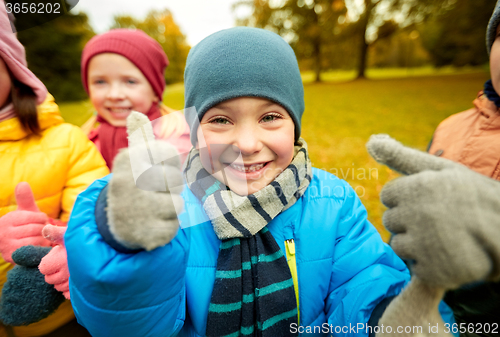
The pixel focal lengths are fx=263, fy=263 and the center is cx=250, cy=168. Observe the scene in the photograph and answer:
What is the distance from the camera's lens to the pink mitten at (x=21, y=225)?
1055mm

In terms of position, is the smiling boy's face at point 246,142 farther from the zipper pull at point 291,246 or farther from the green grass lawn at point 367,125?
the green grass lawn at point 367,125

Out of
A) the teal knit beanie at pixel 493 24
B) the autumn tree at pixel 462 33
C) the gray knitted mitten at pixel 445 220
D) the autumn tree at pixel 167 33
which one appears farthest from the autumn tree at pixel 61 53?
the autumn tree at pixel 462 33

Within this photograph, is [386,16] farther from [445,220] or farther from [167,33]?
[445,220]

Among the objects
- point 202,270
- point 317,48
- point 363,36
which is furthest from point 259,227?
point 317,48

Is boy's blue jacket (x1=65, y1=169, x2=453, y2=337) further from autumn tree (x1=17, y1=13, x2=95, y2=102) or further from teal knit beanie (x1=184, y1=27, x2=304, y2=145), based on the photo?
autumn tree (x1=17, y1=13, x2=95, y2=102)

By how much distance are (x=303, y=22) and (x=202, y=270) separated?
22706mm

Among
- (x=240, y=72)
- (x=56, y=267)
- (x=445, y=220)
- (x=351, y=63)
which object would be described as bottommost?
(x=351, y=63)

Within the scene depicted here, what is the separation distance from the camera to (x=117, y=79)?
5.90 ft

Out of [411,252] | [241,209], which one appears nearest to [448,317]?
[411,252]

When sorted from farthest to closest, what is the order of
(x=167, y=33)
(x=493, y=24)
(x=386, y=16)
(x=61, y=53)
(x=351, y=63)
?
(x=351, y=63)
(x=386, y=16)
(x=167, y=33)
(x=61, y=53)
(x=493, y=24)

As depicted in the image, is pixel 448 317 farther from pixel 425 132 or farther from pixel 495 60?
pixel 425 132

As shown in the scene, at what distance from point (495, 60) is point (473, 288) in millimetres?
970

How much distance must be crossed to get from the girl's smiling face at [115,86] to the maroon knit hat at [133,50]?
0.12 ft

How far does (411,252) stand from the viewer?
617 mm
